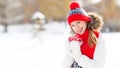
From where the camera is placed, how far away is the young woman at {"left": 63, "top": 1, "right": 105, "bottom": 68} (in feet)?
10.6

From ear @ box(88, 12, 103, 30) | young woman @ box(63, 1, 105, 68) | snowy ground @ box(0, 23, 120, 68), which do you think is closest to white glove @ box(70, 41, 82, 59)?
young woman @ box(63, 1, 105, 68)

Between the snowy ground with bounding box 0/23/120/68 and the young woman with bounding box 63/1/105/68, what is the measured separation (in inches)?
124

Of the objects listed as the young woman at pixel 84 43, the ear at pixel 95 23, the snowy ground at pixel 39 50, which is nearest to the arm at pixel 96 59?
the young woman at pixel 84 43

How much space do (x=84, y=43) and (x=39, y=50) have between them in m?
8.37

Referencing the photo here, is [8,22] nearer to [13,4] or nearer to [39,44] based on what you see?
[13,4]

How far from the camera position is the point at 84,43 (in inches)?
129

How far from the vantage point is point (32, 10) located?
1309 inches

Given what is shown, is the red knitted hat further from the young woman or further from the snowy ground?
the snowy ground

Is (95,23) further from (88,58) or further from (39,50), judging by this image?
(39,50)

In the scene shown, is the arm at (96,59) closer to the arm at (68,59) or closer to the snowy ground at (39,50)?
the arm at (68,59)

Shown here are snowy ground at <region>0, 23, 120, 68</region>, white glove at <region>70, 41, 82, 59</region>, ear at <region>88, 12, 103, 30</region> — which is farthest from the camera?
snowy ground at <region>0, 23, 120, 68</region>

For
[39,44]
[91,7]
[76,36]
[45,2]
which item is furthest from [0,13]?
[76,36]

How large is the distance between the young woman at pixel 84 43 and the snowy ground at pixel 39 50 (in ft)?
A: 10.3

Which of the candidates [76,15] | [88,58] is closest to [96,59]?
[88,58]
